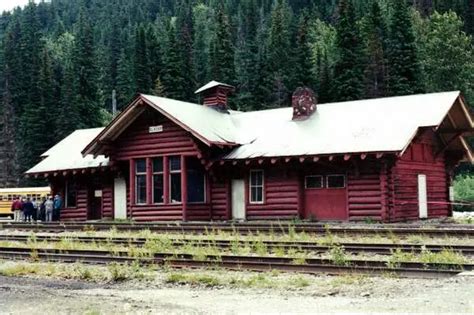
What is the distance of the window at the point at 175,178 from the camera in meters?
30.9

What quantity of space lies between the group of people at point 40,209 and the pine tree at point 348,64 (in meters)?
36.6

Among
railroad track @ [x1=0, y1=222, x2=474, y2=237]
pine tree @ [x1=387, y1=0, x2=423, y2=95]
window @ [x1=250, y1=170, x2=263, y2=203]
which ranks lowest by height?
railroad track @ [x1=0, y1=222, x2=474, y2=237]

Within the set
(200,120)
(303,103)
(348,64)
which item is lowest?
(200,120)

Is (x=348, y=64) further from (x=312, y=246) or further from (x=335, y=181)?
(x=312, y=246)

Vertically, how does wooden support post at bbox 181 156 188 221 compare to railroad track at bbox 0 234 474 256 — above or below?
above

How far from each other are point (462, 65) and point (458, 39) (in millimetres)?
3604

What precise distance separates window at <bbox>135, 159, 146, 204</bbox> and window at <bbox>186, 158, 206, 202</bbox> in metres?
2.45

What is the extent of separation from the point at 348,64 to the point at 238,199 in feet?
136

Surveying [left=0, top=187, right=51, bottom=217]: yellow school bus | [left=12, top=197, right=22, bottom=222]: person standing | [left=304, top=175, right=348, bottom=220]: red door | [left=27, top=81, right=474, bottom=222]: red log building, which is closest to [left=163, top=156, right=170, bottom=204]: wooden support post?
[left=27, top=81, right=474, bottom=222]: red log building

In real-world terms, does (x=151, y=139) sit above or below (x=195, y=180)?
above

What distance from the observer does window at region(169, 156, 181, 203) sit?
101ft

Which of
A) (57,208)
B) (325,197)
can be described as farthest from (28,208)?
(325,197)

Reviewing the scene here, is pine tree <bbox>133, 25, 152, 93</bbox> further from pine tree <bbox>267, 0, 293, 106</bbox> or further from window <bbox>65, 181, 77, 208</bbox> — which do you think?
window <bbox>65, 181, 77, 208</bbox>

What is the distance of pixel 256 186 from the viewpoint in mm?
29734
